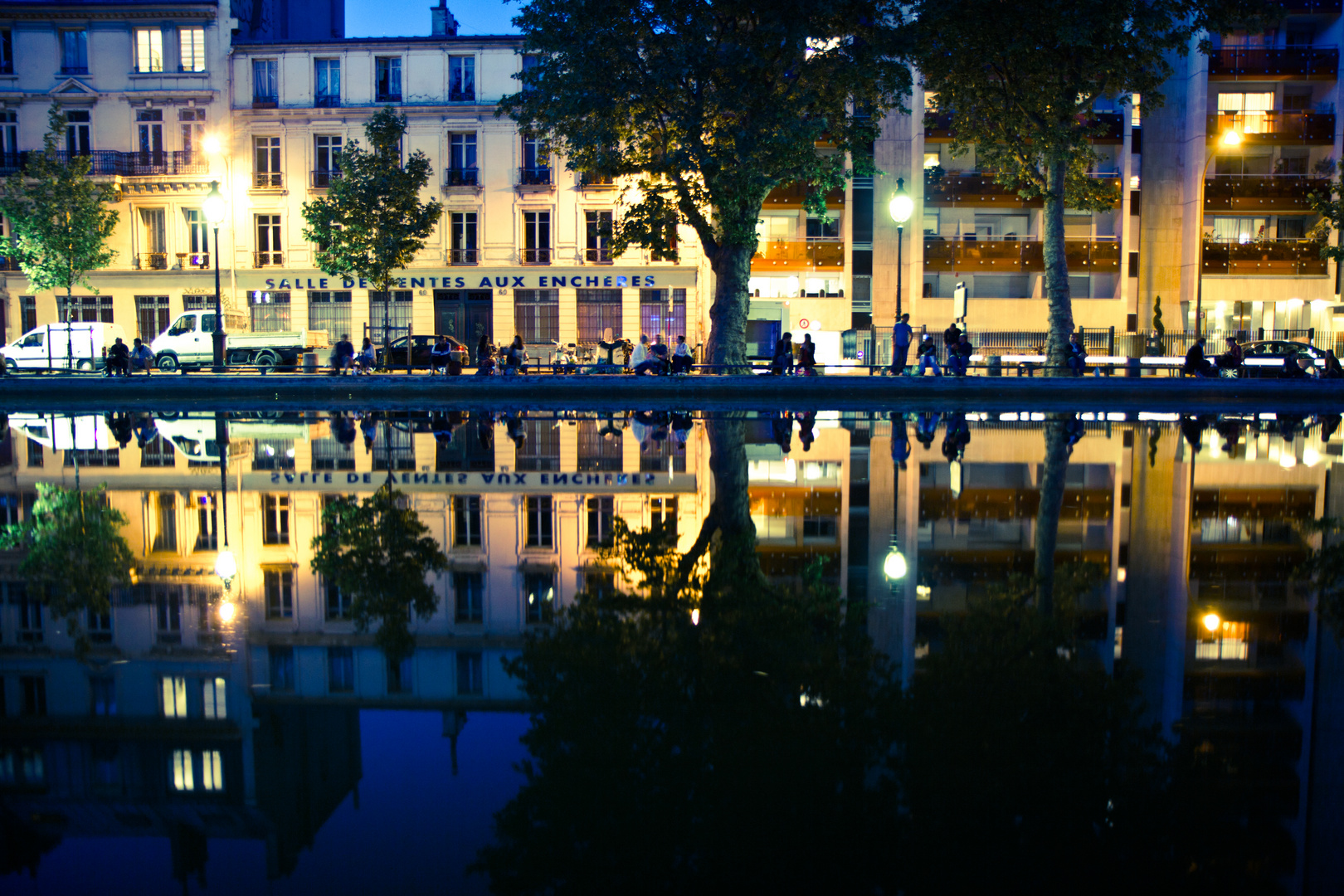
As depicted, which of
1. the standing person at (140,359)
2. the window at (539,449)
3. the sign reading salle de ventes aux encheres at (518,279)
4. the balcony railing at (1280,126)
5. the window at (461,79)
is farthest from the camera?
the sign reading salle de ventes aux encheres at (518,279)

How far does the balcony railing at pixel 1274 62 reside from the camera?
4044cm

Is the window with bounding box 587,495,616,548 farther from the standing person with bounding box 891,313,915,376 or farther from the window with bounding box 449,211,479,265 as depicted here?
the window with bounding box 449,211,479,265

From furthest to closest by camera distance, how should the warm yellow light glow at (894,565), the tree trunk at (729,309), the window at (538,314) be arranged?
1. the window at (538,314)
2. the tree trunk at (729,309)
3. the warm yellow light glow at (894,565)

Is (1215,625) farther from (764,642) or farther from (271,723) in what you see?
(271,723)

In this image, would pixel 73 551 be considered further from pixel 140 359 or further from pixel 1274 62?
pixel 1274 62

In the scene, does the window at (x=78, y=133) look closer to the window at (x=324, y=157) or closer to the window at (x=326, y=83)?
the window at (x=324, y=157)

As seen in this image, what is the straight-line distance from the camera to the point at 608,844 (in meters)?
2.54

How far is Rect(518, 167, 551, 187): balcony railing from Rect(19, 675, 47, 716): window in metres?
39.5

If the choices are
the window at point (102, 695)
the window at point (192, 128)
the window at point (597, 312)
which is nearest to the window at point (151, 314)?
the window at point (192, 128)

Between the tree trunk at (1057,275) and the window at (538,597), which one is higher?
the tree trunk at (1057,275)

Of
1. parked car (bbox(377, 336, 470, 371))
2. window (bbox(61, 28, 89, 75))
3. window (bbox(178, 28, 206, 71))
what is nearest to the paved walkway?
parked car (bbox(377, 336, 470, 371))

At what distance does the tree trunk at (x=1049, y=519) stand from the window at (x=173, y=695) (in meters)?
3.78

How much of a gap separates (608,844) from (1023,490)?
7.24m

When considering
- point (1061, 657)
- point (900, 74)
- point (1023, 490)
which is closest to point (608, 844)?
point (1061, 657)
